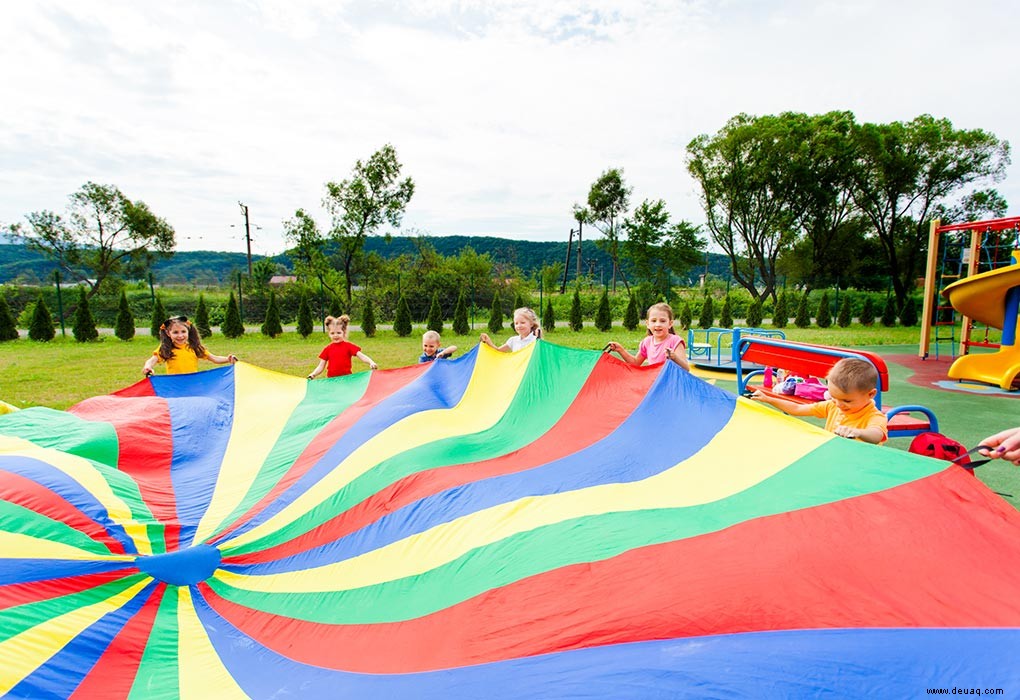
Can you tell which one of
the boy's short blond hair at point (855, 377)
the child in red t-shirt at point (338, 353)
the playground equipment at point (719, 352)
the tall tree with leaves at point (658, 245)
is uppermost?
the tall tree with leaves at point (658, 245)

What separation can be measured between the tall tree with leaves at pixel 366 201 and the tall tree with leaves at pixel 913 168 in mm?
17011

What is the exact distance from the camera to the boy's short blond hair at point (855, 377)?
234 cm

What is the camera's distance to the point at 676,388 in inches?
104

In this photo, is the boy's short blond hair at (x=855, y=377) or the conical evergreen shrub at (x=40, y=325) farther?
the conical evergreen shrub at (x=40, y=325)

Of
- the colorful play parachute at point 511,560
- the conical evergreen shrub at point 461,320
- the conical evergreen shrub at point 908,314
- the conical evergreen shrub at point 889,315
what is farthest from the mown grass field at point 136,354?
the colorful play parachute at point 511,560

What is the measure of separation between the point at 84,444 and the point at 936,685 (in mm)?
3255

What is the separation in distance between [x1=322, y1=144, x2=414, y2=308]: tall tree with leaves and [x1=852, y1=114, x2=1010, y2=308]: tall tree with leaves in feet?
55.8

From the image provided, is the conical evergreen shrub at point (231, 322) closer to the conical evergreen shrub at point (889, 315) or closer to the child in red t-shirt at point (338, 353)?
the child in red t-shirt at point (338, 353)

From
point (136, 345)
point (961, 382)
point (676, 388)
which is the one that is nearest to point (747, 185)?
point (961, 382)

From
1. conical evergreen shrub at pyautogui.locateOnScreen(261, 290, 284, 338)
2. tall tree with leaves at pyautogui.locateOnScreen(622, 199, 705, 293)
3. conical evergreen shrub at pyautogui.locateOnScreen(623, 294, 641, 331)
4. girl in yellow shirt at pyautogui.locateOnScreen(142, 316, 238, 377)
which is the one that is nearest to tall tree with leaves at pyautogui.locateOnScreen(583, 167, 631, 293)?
tall tree with leaves at pyautogui.locateOnScreen(622, 199, 705, 293)

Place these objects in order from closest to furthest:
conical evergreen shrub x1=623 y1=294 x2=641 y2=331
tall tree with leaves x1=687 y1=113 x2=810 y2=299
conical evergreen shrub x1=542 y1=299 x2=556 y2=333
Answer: conical evergreen shrub x1=542 y1=299 x2=556 y2=333 < conical evergreen shrub x1=623 y1=294 x2=641 y2=331 < tall tree with leaves x1=687 y1=113 x2=810 y2=299

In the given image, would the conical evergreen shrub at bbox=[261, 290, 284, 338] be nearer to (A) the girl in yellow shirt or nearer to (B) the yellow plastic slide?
(A) the girl in yellow shirt

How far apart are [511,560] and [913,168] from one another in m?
25.3

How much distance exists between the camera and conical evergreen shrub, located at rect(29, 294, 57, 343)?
14180mm
